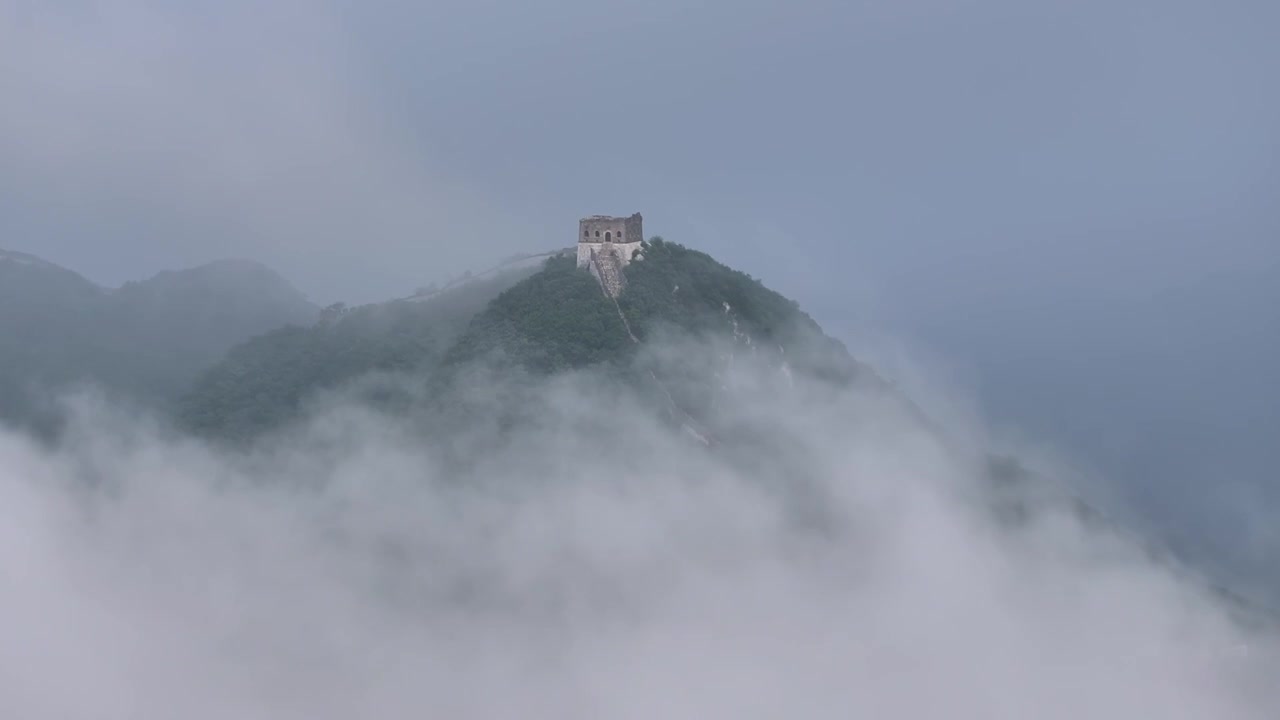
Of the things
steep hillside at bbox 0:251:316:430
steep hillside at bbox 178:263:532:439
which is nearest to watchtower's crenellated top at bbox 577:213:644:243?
steep hillside at bbox 178:263:532:439

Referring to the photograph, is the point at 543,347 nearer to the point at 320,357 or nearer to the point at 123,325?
the point at 320,357

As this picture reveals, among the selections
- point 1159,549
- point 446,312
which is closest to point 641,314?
point 446,312

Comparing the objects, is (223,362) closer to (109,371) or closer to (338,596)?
(109,371)

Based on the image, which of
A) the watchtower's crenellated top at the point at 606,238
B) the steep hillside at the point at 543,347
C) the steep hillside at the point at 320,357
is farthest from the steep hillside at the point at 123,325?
the watchtower's crenellated top at the point at 606,238

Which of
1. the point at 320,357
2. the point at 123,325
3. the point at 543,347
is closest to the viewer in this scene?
the point at 543,347

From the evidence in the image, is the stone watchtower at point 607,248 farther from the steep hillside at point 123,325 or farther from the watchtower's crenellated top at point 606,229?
the steep hillside at point 123,325

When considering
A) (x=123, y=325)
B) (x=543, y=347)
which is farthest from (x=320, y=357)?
(x=123, y=325)

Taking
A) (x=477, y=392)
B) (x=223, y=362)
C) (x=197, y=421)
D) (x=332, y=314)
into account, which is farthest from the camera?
(x=332, y=314)
